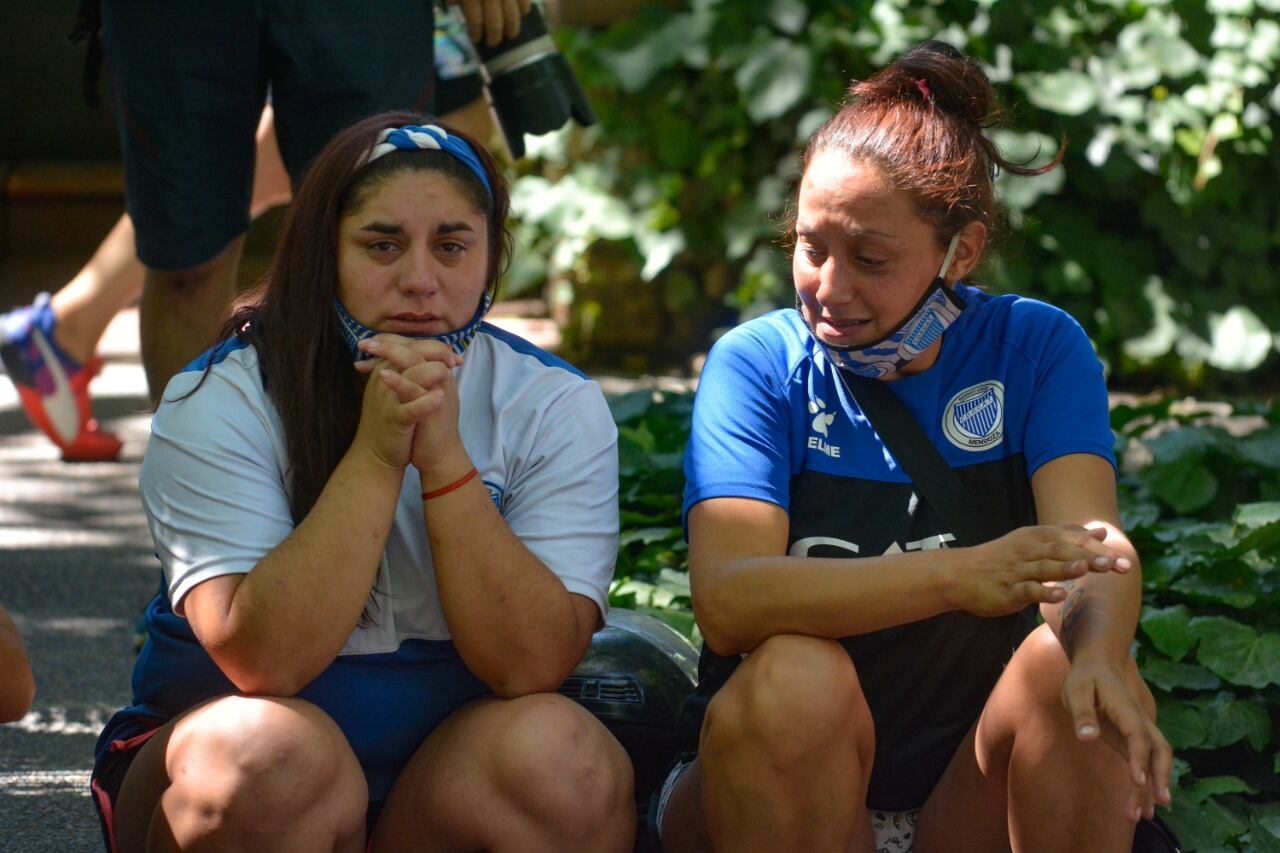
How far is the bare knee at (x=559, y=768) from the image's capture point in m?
2.32

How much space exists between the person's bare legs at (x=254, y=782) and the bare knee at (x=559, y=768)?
0.70ft

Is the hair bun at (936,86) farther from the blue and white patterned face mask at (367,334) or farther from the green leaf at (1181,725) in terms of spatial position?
the green leaf at (1181,725)

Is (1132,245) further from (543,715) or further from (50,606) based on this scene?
(543,715)

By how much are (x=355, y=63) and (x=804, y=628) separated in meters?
1.77

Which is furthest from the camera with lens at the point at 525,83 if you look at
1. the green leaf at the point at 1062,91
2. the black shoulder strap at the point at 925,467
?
the green leaf at the point at 1062,91

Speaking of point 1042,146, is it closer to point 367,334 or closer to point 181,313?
point 181,313

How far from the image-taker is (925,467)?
101 inches

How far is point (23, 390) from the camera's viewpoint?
16.1 ft

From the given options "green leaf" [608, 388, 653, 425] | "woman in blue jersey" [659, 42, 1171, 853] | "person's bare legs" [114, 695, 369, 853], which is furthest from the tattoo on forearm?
"green leaf" [608, 388, 653, 425]

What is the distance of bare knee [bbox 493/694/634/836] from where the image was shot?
2316 millimetres

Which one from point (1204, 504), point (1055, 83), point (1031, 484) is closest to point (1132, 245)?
point (1055, 83)

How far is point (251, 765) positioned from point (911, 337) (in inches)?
43.5

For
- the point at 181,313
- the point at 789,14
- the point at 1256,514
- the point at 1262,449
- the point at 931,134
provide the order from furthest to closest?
the point at 789,14 → the point at 1262,449 → the point at 181,313 → the point at 1256,514 → the point at 931,134

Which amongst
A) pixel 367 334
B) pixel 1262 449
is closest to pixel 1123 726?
pixel 367 334
